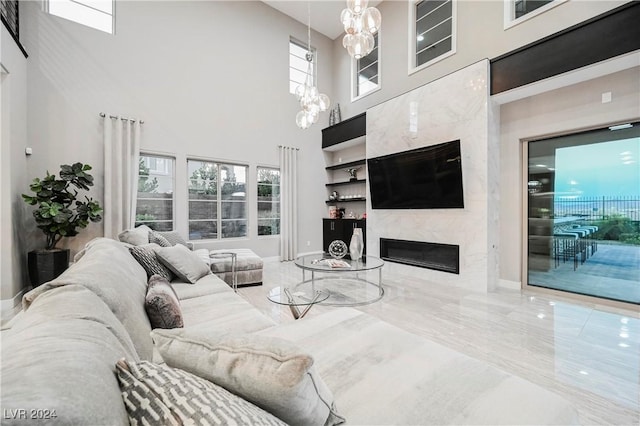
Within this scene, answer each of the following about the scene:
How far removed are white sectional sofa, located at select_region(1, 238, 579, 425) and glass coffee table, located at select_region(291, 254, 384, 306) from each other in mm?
1529

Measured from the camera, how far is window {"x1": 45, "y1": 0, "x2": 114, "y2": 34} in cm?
412

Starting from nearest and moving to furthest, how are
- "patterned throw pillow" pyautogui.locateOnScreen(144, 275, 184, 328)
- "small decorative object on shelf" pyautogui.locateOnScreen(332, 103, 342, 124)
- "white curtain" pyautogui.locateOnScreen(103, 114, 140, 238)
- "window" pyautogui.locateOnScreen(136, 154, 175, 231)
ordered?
"patterned throw pillow" pyautogui.locateOnScreen(144, 275, 184, 328) < "white curtain" pyautogui.locateOnScreen(103, 114, 140, 238) < "window" pyautogui.locateOnScreen(136, 154, 175, 231) < "small decorative object on shelf" pyautogui.locateOnScreen(332, 103, 342, 124)

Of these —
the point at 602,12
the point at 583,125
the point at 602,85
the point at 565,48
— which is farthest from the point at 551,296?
the point at 602,12

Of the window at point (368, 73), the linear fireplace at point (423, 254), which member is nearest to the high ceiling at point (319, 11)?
the window at point (368, 73)

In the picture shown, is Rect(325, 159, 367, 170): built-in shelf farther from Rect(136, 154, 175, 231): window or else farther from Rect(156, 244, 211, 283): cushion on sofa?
Rect(156, 244, 211, 283): cushion on sofa

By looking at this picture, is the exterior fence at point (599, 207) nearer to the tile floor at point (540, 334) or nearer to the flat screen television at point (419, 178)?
the tile floor at point (540, 334)

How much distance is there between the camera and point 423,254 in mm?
4836

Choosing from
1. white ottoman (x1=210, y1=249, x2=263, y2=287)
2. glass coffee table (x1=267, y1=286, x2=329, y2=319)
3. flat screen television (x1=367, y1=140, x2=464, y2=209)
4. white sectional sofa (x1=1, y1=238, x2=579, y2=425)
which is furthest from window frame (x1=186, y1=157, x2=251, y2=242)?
white sectional sofa (x1=1, y1=238, x2=579, y2=425)

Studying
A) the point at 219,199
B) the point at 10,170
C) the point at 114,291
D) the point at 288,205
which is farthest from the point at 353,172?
the point at 114,291

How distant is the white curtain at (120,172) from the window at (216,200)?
37.9 inches

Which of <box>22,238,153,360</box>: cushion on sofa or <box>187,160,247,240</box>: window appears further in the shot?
<box>187,160,247,240</box>: window

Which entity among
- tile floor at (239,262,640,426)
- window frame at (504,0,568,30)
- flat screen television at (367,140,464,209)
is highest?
window frame at (504,0,568,30)

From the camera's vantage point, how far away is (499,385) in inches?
41.6

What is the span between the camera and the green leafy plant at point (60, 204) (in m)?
3.47
